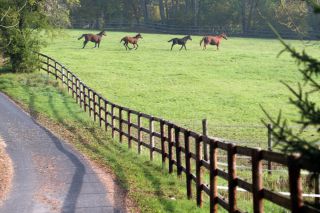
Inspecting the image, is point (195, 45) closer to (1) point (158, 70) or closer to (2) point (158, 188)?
(1) point (158, 70)

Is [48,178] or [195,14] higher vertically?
[195,14]

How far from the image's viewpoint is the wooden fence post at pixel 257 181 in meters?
6.93

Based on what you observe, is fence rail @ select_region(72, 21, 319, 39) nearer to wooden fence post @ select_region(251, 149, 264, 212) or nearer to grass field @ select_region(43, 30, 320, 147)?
grass field @ select_region(43, 30, 320, 147)

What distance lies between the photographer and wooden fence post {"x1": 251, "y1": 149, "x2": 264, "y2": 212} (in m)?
6.93

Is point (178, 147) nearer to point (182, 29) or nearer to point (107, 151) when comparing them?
point (107, 151)

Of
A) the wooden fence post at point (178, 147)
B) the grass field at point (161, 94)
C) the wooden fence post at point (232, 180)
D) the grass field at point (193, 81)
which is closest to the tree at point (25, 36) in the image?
the grass field at point (161, 94)

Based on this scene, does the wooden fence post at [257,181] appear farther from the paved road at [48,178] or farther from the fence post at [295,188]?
the paved road at [48,178]

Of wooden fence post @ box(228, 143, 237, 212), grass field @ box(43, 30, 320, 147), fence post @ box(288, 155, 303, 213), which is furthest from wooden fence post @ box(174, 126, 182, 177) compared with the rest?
grass field @ box(43, 30, 320, 147)

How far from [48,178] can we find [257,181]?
24.5 ft

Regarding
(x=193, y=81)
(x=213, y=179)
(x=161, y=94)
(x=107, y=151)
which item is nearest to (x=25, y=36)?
(x=161, y=94)

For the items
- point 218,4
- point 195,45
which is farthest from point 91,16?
point 195,45

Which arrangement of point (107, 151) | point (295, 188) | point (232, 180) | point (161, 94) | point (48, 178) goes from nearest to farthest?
1. point (295, 188)
2. point (232, 180)
3. point (48, 178)
4. point (107, 151)
5. point (161, 94)

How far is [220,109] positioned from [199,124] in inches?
160

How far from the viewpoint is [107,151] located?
16844mm
